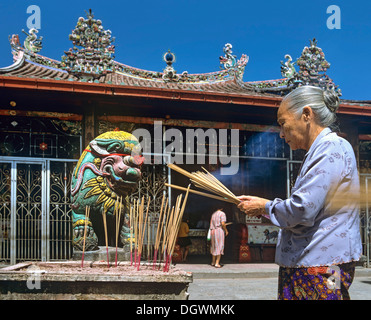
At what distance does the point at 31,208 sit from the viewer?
6.82 m

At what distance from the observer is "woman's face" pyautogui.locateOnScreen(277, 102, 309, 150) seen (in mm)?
1755

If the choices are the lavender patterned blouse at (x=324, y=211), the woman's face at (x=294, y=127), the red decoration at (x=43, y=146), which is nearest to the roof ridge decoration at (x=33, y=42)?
the red decoration at (x=43, y=146)

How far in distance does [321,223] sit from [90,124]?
19.6 ft

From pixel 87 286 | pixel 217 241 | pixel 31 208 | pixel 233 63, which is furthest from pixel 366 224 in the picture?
pixel 87 286

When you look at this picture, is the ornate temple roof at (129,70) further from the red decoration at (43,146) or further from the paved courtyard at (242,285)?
the paved courtyard at (242,285)

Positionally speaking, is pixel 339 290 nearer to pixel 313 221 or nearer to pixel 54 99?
pixel 313 221

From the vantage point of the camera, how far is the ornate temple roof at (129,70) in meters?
7.22

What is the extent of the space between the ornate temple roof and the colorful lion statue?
231 centimetres

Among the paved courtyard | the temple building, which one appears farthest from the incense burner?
the temple building

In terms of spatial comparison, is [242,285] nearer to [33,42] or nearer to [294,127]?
[294,127]

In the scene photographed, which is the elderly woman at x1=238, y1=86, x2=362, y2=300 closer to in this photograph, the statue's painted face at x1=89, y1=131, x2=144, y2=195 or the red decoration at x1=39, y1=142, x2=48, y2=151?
the statue's painted face at x1=89, y1=131, x2=144, y2=195

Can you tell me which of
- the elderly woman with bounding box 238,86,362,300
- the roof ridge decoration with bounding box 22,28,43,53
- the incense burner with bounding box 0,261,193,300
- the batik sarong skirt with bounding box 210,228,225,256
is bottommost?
the batik sarong skirt with bounding box 210,228,225,256

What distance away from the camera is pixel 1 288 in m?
2.75
